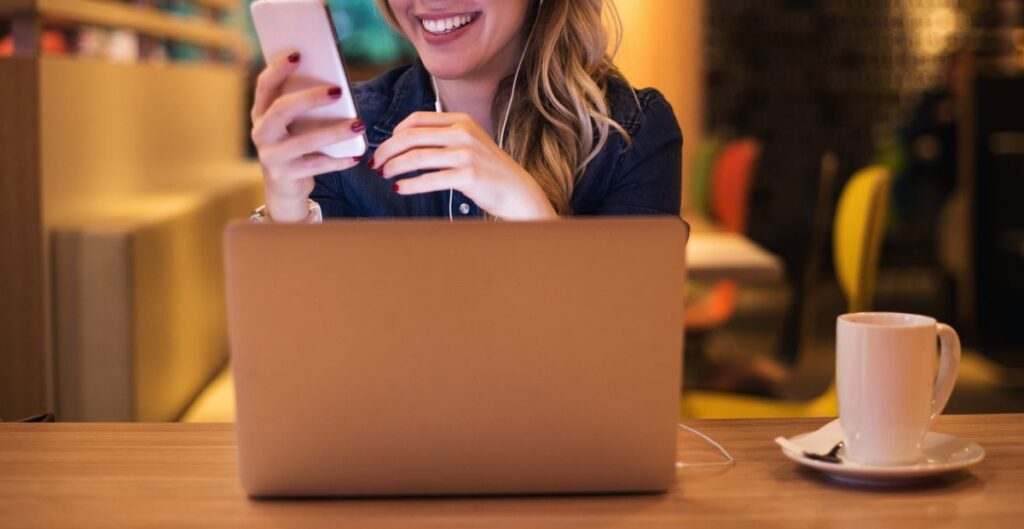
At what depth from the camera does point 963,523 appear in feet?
3.00

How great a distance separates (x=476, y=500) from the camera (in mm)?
954

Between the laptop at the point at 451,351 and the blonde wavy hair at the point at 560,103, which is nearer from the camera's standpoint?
the laptop at the point at 451,351

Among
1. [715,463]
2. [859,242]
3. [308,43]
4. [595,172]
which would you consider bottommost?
[715,463]

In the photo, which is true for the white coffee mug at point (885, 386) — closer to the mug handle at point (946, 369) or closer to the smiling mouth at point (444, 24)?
the mug handle at point (946, 369)

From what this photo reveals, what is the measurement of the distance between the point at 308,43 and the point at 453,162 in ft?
0.63

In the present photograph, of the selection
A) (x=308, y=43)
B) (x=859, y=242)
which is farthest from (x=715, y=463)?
(x=859, y=242)

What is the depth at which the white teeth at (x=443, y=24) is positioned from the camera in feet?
5.23

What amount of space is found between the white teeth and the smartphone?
1.44ft

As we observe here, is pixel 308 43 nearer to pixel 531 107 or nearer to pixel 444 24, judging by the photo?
pixel 444 24

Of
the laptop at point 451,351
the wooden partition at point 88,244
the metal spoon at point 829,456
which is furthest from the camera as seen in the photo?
the wooden partition at point 88,244

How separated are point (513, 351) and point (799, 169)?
10.5ft

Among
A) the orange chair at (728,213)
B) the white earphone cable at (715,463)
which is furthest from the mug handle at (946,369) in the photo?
the orange chair at (728,213)

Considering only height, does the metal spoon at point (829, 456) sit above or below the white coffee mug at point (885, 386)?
below

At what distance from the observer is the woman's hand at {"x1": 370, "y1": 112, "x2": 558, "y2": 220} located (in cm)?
123
